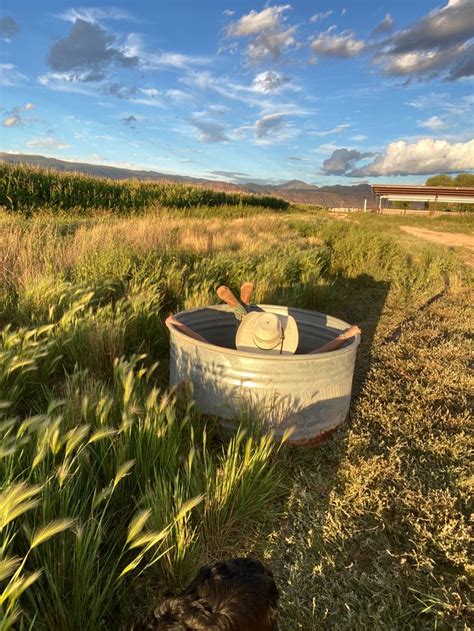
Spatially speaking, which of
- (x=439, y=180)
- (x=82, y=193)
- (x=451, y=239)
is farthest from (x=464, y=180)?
(x=82, y=193)

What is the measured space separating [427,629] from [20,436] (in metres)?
1.70

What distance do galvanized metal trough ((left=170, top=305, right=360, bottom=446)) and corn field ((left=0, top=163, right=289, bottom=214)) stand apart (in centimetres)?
983

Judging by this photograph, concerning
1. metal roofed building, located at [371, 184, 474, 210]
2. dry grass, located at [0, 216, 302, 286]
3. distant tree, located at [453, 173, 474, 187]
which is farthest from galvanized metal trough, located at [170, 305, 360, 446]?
distant tree, located at [453, 173, 474, 187]

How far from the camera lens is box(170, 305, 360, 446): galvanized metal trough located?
2496 mm

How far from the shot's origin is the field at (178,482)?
139cm

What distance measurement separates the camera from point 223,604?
91 centimetres

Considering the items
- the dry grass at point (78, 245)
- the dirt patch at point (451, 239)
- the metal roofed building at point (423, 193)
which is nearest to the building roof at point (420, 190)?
the metal roofed building at point (423, 193)

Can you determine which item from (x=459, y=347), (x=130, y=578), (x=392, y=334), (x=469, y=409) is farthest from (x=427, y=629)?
(x=392, y=334)

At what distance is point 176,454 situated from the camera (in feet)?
6.75

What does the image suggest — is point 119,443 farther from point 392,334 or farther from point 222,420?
point 392,334

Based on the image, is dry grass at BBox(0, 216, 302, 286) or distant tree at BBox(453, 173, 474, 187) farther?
distant tree at BBox(453, 173, 474, 187)

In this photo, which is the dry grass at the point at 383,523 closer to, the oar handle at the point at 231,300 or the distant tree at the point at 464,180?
the oar handle at the point at 231,300

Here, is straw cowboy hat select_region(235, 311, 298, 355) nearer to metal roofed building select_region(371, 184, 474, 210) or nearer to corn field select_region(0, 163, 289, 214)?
corn field select_region(0, 163, 289, 214)

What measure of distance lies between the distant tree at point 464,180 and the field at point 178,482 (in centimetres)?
6757
